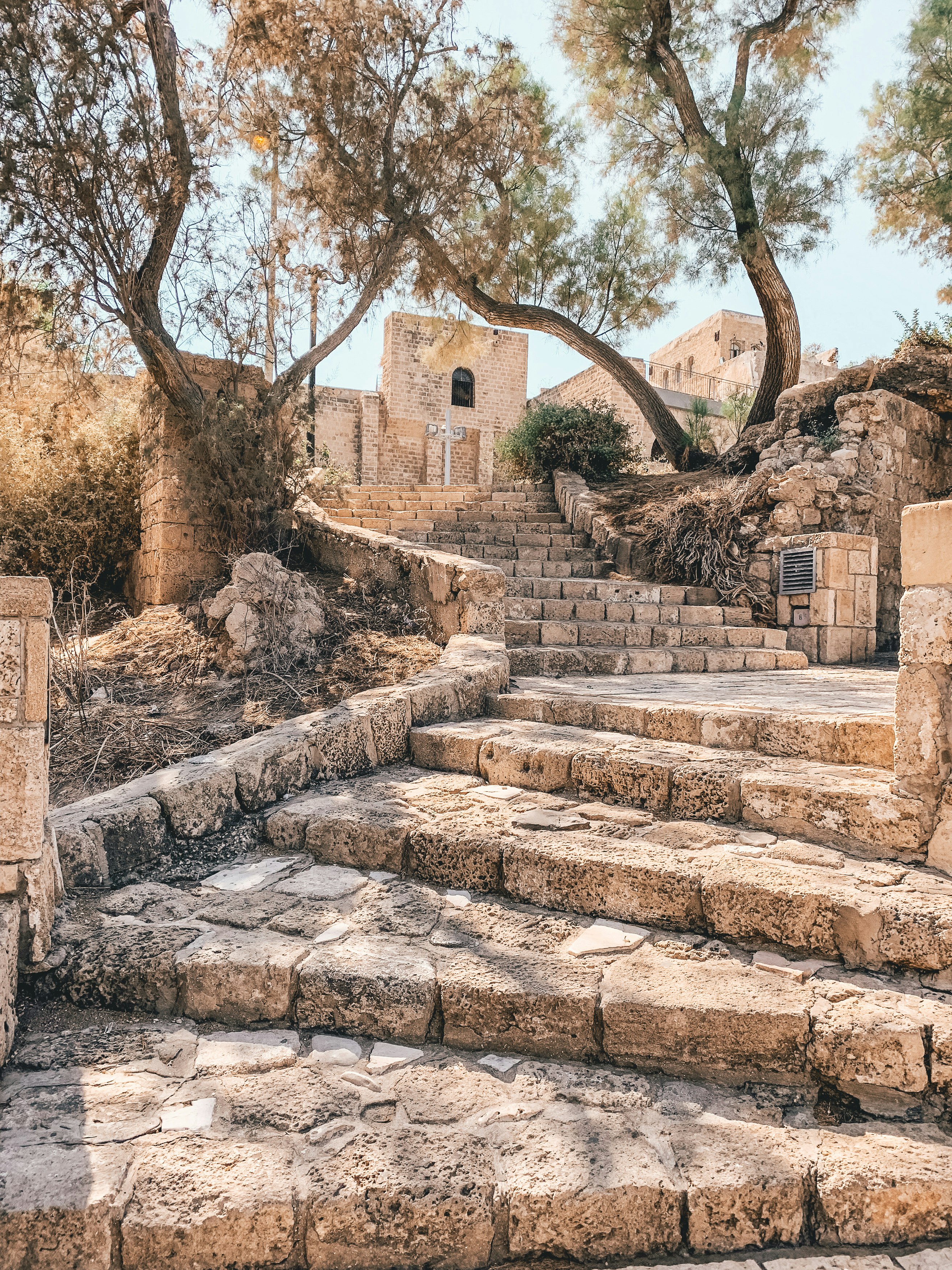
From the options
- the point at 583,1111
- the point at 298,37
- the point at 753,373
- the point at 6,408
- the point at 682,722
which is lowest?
the point at 583,1111

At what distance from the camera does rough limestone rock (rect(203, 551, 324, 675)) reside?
5.50 metres

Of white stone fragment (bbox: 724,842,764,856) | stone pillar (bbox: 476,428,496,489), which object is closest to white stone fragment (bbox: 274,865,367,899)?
white stone fragment (bbox: 724,842,764,856)

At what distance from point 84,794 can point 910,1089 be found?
351 centimetres

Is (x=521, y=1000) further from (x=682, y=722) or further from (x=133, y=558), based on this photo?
(x=133, y=558)

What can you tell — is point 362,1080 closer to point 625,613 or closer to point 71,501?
point 625,613

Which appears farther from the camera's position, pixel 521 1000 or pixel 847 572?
pixel 847 572

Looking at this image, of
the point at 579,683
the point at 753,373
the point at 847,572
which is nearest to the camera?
the point at 579,683

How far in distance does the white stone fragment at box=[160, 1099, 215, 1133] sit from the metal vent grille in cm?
628

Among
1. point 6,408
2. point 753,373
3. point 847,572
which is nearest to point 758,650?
point 847,572

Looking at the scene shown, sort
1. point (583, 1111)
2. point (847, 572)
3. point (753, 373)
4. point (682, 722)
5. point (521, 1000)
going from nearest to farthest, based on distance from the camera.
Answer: point (583, 1111)
point (521, 1000)
point (682, 722)
point (847, 572)
point (753, 373)

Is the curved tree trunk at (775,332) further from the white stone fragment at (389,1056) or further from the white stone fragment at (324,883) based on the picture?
the white stone fragment at (389,1056)

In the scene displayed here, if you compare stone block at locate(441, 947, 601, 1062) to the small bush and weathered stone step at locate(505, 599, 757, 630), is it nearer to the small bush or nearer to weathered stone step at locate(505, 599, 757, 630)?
weathered stone step at locate(505, 599, 757, 630)

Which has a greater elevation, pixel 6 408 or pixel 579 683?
pixel 6 408

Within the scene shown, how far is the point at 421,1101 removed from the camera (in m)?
1.89
